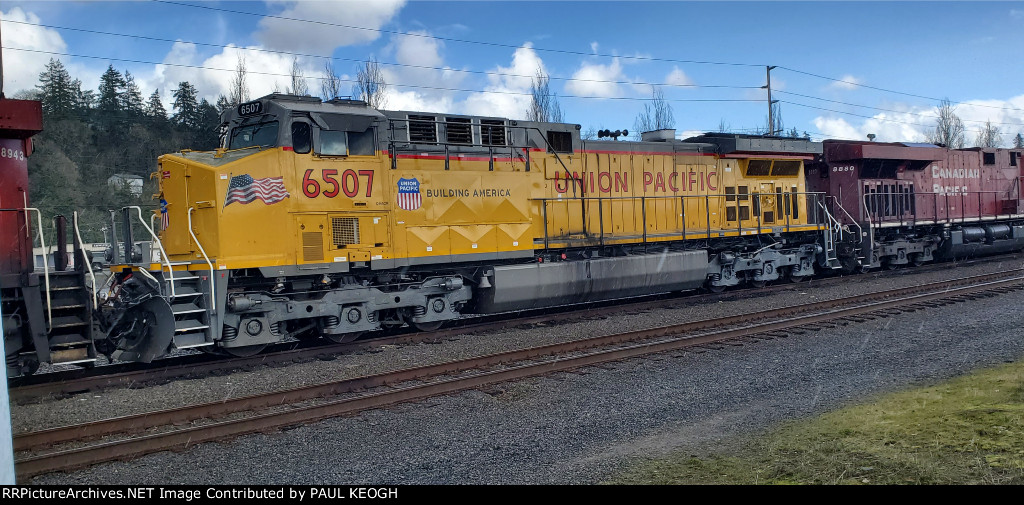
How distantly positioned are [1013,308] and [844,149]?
7.50m

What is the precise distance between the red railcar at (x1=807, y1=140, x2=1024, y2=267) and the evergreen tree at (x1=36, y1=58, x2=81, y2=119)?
35417 mm

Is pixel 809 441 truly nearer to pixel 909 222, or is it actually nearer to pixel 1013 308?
pixel 1013 308

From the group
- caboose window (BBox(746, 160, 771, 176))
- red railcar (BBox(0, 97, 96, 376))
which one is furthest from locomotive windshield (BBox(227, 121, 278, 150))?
caboose window (BBox(746, 160, 771, 176))

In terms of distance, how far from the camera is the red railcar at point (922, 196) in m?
18.7

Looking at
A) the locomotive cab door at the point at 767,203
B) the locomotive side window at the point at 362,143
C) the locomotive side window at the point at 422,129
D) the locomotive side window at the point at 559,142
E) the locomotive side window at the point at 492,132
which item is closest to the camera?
the locomotive side window at the point at 362,143

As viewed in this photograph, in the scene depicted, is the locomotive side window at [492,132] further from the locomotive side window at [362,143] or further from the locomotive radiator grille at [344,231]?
the locomotive radiator grille at [344,231]

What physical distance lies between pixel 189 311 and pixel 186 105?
33813 millimetres

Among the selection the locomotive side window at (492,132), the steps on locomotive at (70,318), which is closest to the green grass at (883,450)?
the steps on locomotive at (70,318)

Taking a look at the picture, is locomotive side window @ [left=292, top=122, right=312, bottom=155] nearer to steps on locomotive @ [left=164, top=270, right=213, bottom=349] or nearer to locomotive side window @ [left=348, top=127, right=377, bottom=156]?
locomotive side window @ [left=348, top=127, right=377, bottom=156]

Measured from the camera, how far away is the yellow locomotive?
9.09 m

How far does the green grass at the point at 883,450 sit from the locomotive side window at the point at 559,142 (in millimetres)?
7745

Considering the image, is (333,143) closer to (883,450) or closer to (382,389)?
(382,389)
